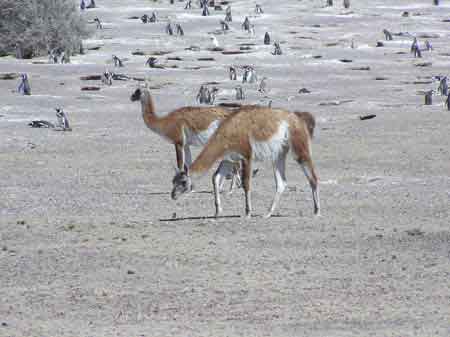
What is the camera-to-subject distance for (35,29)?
138 feet

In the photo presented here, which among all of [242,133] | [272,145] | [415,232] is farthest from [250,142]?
[415,232]

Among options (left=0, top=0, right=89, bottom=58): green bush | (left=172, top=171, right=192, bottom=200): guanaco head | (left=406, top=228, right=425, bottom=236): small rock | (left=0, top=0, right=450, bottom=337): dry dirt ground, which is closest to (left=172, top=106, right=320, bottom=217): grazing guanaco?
(left=172, top=171, right=192, bottom=200): guanaco head

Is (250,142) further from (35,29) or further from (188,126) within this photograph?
(35,29)

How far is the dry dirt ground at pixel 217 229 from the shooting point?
357 inches

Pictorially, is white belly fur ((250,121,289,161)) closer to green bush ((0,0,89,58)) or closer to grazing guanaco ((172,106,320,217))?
grazing guanaco ((172,106,320,217))

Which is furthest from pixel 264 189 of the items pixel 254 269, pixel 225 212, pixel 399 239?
pixel 254 269

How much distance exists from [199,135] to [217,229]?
386cm

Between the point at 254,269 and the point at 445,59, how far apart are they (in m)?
33.1

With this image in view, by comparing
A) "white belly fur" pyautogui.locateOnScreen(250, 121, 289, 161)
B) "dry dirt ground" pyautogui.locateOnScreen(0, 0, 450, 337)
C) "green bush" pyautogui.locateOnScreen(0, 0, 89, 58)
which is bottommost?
"green bush" pyautogui.locateOnScreen(0, 0, 89, 58)

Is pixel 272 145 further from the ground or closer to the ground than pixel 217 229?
further from the ground

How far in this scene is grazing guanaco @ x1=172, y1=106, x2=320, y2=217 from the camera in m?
13.3

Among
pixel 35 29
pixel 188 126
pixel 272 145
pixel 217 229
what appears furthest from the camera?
pixel 35 29

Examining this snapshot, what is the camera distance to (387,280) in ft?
33.7

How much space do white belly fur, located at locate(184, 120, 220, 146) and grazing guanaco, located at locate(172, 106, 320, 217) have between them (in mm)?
2865
